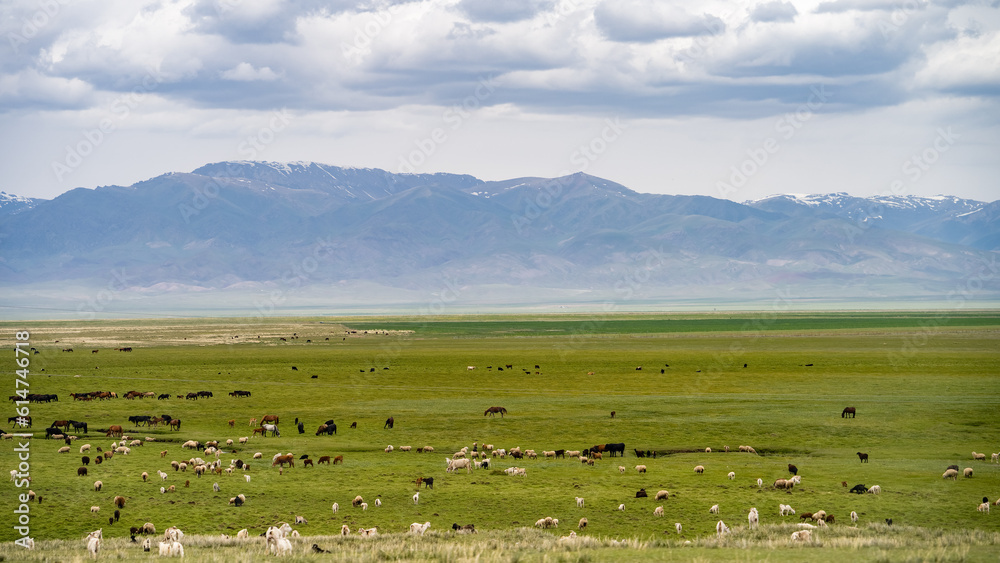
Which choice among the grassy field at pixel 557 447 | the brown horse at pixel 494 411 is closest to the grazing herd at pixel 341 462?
the brown horse at pixel 494 411

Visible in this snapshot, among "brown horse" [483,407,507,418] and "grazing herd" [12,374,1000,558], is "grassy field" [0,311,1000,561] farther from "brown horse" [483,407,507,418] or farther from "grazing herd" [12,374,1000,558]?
"brown horse" [483,407,507,418]

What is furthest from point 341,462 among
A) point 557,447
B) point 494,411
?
point 494,411

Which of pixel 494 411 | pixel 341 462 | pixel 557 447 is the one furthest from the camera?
pixel 494 411

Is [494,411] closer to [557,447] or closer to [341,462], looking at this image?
[557,447]

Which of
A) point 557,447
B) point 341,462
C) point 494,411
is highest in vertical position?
point 494,411

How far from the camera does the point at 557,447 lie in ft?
113

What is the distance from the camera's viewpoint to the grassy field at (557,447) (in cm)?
2136

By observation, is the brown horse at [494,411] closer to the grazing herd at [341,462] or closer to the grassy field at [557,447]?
the grazing herd at [341,462]

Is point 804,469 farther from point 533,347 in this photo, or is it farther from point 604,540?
point 533,347

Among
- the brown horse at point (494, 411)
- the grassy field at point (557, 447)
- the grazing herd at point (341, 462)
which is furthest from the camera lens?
the brown horse at point (494, 411)

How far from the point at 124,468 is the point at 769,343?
76667mm

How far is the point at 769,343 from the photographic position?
3701 inches

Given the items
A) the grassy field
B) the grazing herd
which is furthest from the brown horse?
the grassy field

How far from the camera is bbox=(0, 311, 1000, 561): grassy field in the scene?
21.4 m
